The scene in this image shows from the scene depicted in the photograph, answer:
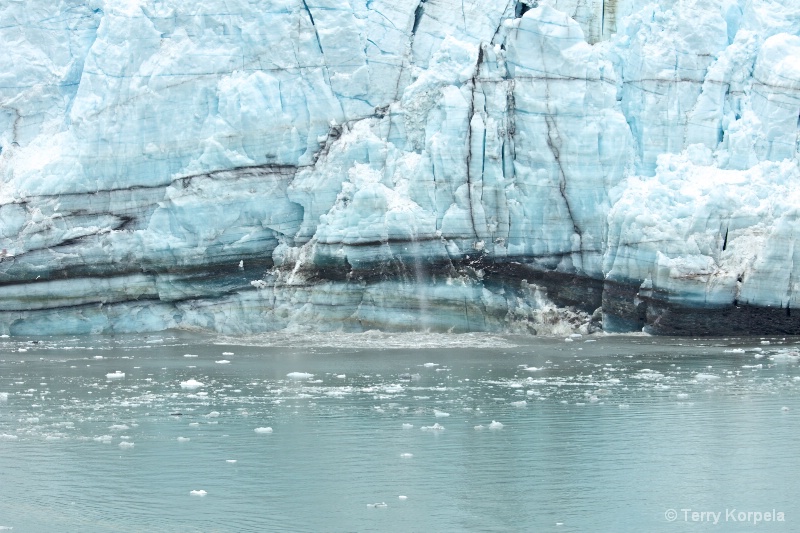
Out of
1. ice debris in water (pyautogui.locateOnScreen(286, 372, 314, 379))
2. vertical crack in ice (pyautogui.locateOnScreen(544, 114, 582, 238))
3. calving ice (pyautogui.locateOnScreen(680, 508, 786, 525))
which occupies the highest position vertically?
vertical crack in ice (pyautogui.locateOnScreen(544, 114, 582, 238))

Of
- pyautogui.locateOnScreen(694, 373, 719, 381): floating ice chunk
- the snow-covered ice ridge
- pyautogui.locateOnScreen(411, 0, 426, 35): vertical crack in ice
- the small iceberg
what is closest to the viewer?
pyautogui.locateOnScreen(694, 373, 719, 381): floating ice chunk

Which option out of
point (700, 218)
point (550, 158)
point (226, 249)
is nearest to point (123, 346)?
point (226, 249)

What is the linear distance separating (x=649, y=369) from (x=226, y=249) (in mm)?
7223

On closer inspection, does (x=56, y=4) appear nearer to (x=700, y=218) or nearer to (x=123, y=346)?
(x=123, y=346)

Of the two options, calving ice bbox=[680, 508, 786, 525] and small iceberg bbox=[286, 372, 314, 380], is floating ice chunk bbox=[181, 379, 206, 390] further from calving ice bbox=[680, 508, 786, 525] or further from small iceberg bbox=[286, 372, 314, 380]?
calving ice bbox=[680, 508, 786, 525]

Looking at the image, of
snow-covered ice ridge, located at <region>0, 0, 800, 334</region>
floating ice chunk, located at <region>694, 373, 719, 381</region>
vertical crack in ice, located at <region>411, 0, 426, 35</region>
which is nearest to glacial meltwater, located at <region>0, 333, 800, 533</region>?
floating ice chunk, located at <region>694, 373, 719, 381</region>

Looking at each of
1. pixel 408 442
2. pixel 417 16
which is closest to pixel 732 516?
pixel 408 442

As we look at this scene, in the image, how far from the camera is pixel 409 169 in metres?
16.5

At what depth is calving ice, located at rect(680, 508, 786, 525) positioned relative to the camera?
21.7 ft

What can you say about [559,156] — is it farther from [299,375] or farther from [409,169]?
[299,375]

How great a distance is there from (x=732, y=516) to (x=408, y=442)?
2.72m

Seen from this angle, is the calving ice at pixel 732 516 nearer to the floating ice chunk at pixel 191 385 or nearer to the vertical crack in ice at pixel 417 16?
the floating ice chunk at pixel 191 385

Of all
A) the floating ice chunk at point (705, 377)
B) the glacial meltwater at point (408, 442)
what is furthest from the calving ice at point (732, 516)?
the floating ice chunk at point (705, 377)

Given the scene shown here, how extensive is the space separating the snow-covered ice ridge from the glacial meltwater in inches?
89.7
